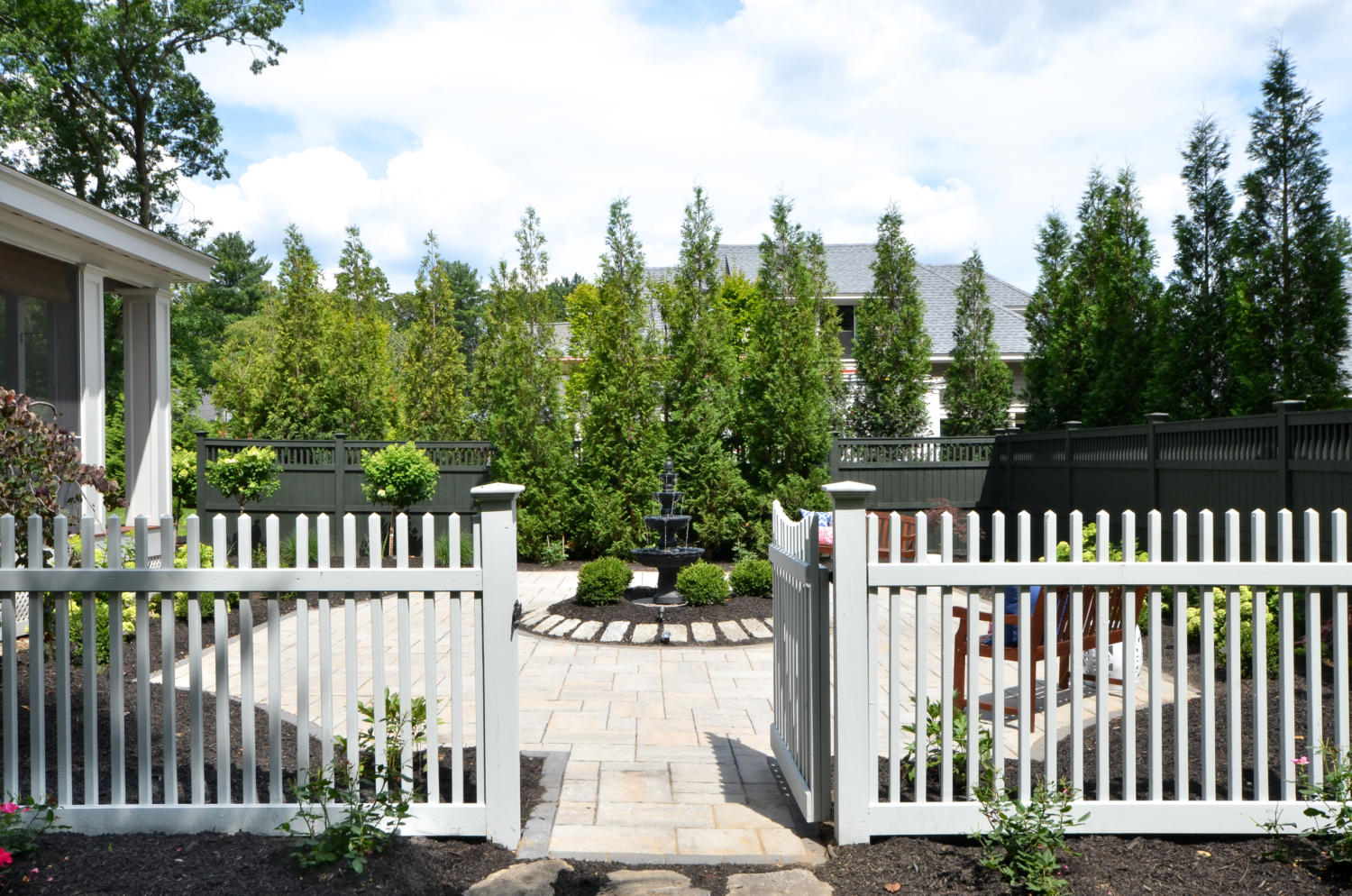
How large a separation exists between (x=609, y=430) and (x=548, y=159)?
12.4 feet

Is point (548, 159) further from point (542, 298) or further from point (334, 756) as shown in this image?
point (334, 756)

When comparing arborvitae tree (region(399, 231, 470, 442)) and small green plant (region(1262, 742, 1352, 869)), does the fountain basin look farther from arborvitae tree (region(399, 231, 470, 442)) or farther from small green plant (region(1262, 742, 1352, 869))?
arborvitae tree (region(399, 231, 470, 442))

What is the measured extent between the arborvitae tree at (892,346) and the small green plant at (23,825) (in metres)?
13.1

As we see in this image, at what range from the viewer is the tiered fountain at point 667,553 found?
338 inches

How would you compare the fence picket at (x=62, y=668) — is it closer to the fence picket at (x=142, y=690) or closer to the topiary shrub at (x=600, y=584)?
the fence picket at (x=142, y=690)

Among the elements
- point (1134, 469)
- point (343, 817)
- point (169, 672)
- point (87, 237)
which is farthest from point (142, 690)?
point (1134, 469)

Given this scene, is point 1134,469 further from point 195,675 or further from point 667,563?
point 195,675

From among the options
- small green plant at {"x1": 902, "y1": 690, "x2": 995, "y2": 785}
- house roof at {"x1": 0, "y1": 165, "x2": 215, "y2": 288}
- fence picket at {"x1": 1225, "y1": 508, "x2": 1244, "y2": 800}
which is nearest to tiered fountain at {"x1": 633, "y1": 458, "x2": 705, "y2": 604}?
small green plant at {"x1": 902, "y1": 690, "x2": 995, "y2": 785}

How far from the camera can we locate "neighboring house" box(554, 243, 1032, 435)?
61.0ft

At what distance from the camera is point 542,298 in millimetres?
13797

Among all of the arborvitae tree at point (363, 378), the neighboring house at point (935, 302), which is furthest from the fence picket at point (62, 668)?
the neighboring house at point (935, 302)

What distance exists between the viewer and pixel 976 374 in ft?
49.5

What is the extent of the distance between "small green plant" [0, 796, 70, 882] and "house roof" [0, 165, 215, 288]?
5.48 meters

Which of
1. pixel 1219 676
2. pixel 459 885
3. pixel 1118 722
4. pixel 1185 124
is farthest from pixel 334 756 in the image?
pixel 1185 124
